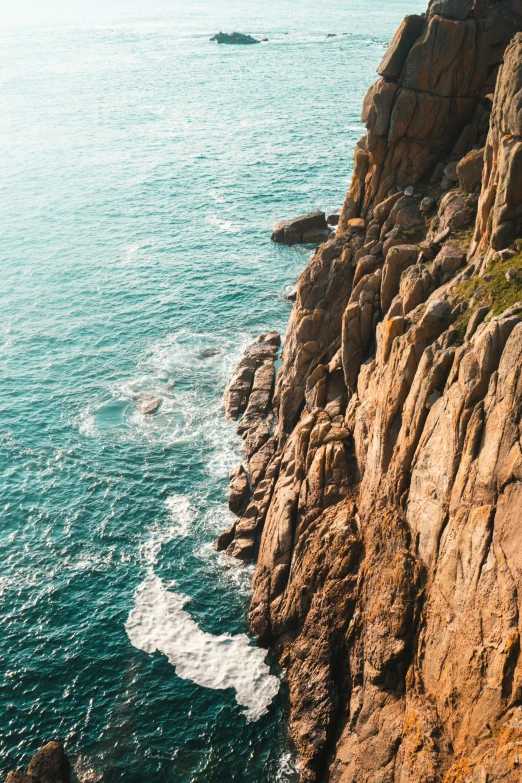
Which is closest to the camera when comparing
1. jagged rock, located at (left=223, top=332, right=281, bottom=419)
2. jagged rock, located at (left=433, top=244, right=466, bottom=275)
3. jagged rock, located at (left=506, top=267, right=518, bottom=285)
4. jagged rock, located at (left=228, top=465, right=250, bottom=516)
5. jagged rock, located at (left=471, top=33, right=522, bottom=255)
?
jagged rock, located at (left=506, top=267, right=518, bottom=285)

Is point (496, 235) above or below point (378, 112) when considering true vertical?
below

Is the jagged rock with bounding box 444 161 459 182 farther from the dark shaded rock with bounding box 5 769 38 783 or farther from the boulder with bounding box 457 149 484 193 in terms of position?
the dark shaded rock with bounding box 5 769 38 783

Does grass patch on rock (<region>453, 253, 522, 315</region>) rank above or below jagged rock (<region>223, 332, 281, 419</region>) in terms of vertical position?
above

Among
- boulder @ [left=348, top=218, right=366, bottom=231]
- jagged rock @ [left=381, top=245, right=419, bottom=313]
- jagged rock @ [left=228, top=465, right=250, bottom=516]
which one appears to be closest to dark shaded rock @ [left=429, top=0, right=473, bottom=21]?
boulder @ [left=348, top=218, right=366, bottom=231]

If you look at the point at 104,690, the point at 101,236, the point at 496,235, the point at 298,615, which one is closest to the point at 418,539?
the point at 298,615

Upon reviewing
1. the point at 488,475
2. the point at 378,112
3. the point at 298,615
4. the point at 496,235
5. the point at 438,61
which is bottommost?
the point at 298,615

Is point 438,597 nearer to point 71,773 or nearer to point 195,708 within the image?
point 195,708

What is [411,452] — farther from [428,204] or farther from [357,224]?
[357,224]
